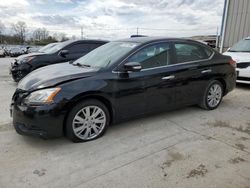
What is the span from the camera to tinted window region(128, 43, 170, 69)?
355cm

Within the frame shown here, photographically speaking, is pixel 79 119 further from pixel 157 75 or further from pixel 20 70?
pixel 20 70

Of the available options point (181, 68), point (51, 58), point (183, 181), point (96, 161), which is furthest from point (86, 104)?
point (51, 58)

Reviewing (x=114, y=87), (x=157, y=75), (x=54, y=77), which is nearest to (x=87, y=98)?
(x=114, y=87)

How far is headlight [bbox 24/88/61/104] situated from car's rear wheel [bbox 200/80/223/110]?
2919 millimetres

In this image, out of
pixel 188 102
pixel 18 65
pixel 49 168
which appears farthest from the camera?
pixel 18 65

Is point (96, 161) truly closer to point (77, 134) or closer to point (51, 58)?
point (77, 134)

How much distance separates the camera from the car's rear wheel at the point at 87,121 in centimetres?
302

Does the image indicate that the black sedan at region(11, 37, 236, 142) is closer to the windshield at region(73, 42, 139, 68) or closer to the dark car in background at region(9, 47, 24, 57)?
the windshield at region(73, 42, 139, 68)

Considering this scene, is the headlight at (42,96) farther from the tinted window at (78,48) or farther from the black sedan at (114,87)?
the tinted window at (78,48)

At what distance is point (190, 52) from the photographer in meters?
4.19

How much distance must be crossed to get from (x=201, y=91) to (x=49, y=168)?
10.1 ft

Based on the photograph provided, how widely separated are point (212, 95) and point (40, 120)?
335 centimetres

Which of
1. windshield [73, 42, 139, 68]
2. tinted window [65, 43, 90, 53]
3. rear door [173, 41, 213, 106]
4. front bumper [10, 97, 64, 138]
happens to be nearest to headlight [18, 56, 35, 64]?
tinted window [65, 43, 90, 53]

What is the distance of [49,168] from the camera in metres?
2.56
